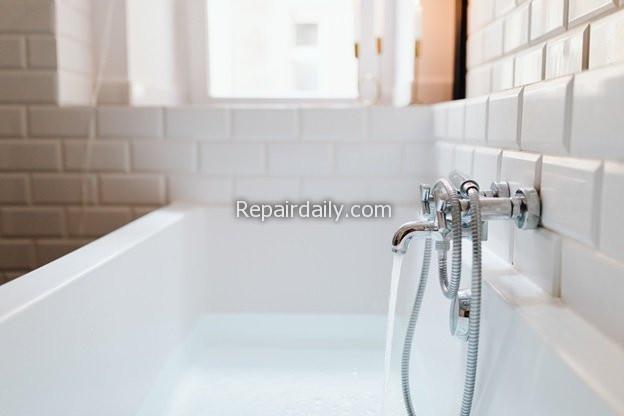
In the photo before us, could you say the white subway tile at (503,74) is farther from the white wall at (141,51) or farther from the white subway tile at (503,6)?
the white wall at (141,51)

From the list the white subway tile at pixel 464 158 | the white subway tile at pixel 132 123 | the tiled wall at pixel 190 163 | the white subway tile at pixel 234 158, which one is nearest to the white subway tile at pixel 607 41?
the white subway tile at pixel 464 158

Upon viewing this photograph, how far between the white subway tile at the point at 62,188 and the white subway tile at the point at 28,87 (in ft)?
0.63

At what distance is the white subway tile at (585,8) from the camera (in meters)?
0.72

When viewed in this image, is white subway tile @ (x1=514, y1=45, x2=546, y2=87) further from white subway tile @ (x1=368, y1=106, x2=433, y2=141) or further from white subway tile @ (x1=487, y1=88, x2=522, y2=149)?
white subway tile @ (x1=368, y1=106, x2=433, y2=141)

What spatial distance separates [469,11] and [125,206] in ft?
3.24

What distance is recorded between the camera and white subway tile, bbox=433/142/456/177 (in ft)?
4.47

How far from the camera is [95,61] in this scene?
1680mm

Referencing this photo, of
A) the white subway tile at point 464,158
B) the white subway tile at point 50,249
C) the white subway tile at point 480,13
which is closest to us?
the white subway tile at point 464,158

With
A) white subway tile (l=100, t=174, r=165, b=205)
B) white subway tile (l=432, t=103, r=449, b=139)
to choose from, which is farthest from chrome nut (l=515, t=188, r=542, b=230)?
white subway tile (l=100, t=174, r=165, b=205)

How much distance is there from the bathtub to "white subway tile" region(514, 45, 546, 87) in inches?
12.2

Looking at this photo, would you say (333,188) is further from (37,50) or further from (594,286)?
(594,286)

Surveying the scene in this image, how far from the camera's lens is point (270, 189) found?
162 cm

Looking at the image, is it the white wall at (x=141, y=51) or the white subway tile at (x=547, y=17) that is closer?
the white subway tile at (x=547, y=17)

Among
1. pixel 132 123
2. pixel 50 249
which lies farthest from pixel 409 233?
pixel 50 249
